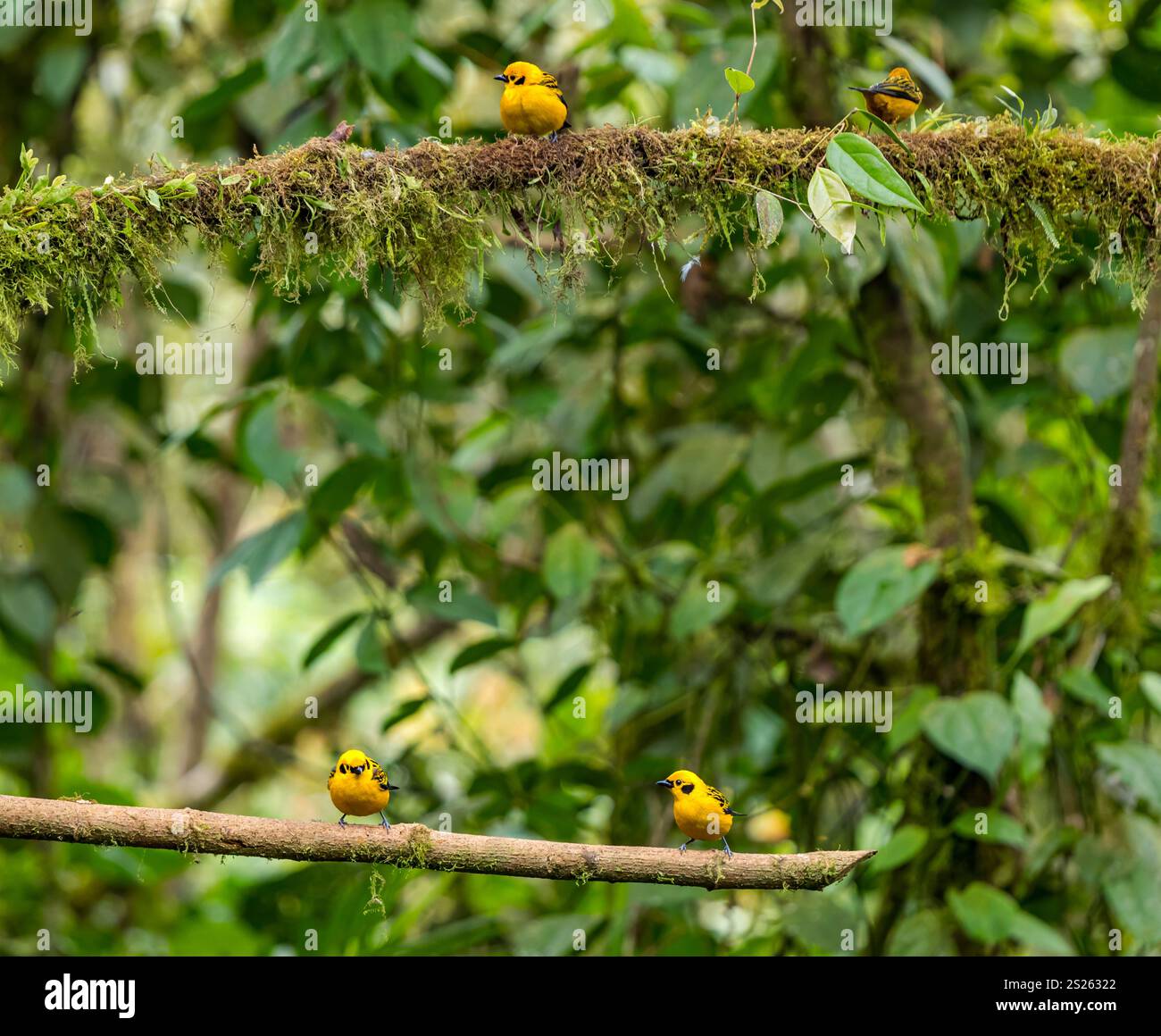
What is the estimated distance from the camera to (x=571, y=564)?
8.48 ft

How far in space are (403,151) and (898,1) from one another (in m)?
2.08

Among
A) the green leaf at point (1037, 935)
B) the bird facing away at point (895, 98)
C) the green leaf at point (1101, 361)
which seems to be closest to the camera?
the bird facing away at point (895, 98)

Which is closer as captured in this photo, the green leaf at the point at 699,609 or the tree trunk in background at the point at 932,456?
the tree trunk in background at the point at 932,456

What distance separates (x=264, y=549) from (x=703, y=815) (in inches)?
48.8

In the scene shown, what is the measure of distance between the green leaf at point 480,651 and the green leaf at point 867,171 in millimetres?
1516

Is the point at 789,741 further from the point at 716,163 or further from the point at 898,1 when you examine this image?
the point at 898,1

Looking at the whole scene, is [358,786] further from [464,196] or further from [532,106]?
[532,106]

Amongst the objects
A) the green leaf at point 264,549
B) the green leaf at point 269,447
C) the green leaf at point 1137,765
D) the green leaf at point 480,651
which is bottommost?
the green leaf at point 1137,765

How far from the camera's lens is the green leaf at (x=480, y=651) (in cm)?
268

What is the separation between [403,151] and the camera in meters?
1.60

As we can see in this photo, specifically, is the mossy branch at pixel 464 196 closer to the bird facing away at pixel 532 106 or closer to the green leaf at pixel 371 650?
the bird facing away at pixel 532 106

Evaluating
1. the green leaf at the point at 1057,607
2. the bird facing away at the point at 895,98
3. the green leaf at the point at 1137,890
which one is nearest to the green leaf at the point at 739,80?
the bird facing away at the point at 895,98

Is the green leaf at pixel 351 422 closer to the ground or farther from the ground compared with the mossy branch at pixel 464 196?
closer to the ground

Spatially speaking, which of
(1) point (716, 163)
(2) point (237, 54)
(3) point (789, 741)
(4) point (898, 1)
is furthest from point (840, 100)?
(2) point (237, 54)
